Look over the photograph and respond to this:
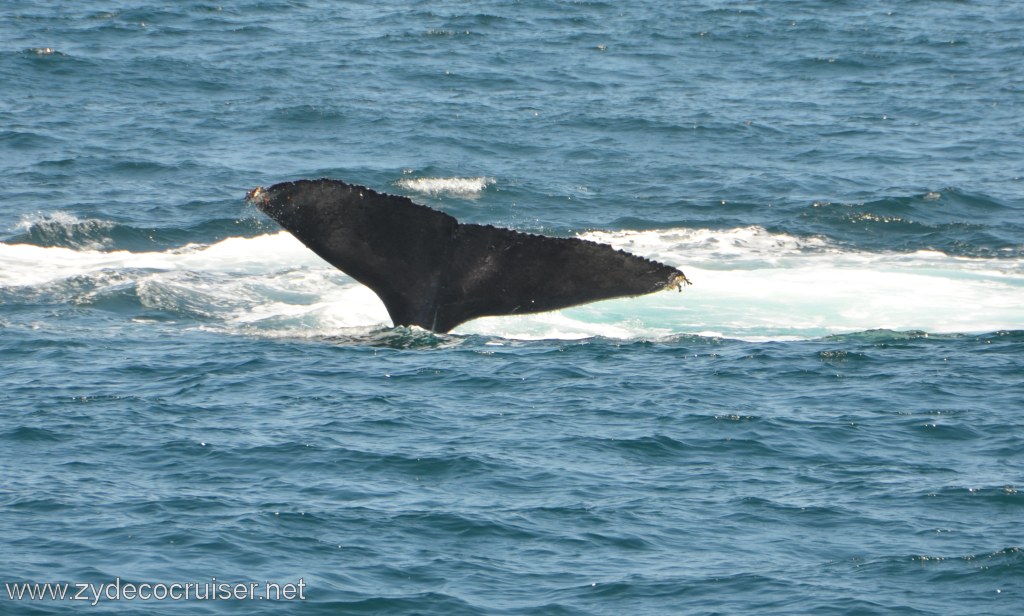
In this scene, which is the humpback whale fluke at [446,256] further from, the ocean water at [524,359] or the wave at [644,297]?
the wave at [644,297]

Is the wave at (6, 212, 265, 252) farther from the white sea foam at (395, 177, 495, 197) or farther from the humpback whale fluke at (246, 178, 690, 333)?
the humpback whale fluke at (246, 178, 690, 333)

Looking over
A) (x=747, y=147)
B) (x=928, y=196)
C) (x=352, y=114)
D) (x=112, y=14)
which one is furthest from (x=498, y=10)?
(x=928, y=196)

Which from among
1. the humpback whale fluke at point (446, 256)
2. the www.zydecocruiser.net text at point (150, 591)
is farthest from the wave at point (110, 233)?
the www.zydecocruiser.net text at point (150, 591)

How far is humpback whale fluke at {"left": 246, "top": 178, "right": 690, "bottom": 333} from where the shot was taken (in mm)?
12031

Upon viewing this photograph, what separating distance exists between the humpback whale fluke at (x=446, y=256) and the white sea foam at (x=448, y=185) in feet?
38.1

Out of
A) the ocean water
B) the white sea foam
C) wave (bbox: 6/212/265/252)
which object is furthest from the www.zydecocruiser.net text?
the white sea foam

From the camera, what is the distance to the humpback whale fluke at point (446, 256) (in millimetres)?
12031

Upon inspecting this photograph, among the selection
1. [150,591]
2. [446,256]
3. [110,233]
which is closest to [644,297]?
[446,256]

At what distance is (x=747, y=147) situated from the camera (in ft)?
94.5

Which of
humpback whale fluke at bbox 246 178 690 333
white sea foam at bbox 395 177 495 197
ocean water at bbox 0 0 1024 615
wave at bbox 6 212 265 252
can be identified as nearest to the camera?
ocean water at bbox 0 0 1024 615

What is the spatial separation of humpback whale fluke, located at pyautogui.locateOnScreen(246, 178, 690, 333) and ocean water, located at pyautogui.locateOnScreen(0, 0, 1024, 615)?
1174mm

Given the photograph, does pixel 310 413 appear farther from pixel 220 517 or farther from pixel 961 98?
pixel 961 98

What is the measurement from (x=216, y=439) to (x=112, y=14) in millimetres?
31083

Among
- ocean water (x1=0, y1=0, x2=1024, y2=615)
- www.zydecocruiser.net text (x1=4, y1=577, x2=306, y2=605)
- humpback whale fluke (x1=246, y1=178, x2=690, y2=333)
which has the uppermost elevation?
humpback whale fluke (x1=246, y1=178, x2=690, y2=333)
